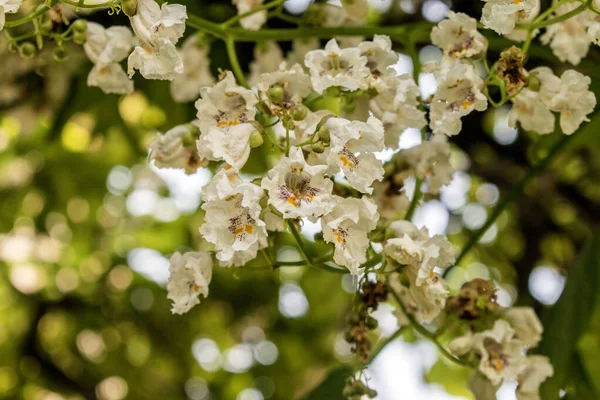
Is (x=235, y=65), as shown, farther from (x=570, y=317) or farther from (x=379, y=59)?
(x=570, y=317)

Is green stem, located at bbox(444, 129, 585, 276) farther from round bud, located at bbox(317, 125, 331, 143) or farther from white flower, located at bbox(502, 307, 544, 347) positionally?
round bud, located at bbox(317, 125, 331, 143)

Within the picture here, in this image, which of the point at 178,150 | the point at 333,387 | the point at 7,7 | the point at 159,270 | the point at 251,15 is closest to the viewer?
the point at 7,7

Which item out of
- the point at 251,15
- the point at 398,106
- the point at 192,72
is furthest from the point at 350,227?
the point at 192,72

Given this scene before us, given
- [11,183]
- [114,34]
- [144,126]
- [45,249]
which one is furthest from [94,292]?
[114,34]

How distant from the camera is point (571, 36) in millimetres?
877

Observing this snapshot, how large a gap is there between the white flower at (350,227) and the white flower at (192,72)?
433mm

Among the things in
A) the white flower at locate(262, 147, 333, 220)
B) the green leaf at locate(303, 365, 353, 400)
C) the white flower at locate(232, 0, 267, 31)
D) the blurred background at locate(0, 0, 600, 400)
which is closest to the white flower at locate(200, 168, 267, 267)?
the white flower at locate(262, 147, 333, 220)

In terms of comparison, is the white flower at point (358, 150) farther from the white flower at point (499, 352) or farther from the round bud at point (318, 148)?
the white flower at point (499, 352)

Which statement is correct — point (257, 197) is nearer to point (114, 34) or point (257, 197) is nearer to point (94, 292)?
point (114, 34)

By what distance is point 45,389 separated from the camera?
2354 millimetres

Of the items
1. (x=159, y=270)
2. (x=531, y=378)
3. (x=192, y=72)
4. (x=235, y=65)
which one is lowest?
(x=159, y=270)

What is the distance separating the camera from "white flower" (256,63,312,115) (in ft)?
2.35

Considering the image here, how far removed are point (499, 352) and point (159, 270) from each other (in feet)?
5.48

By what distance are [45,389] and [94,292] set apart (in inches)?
13.3
